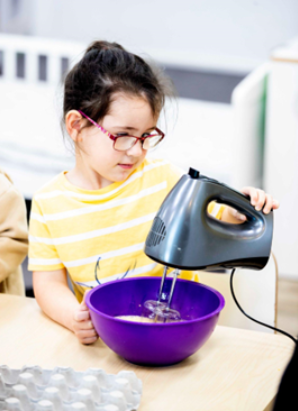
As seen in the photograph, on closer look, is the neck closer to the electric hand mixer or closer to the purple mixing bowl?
the purple mixing bowl

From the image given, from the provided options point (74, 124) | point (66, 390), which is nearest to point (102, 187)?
point (74, 124)

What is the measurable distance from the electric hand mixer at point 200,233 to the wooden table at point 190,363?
0.16 m

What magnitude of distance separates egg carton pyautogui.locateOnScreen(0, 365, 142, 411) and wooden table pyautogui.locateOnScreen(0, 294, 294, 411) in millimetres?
44

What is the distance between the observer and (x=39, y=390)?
66cm

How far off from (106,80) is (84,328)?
1.58 feet

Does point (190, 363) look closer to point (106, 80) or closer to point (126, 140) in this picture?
point (126, 140)

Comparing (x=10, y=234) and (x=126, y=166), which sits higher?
(x=126, y=166)

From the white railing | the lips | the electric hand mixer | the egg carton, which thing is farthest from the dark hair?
the white railing

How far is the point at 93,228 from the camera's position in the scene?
3.63 ft

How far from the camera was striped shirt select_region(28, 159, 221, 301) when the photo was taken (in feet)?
3.55

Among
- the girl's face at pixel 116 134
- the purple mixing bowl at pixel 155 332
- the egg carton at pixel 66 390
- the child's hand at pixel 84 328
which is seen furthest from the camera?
the girl's face at pixel 116 134

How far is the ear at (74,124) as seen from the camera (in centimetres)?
107

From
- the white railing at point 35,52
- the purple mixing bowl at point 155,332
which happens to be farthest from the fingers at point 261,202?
the white railing at point 35,52

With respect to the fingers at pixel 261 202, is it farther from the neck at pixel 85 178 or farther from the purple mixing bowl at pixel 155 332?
the neck at pixel 85 178
